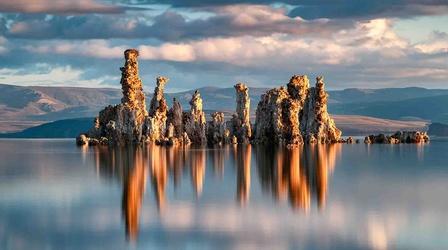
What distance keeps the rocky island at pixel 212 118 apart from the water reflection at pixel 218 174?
47.4 meters

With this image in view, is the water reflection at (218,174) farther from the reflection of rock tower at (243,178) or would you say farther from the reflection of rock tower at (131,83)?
the reflection of rock tower at (131,83)

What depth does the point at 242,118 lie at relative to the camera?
561 feet

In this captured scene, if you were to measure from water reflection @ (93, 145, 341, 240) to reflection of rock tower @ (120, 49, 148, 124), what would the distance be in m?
51.5

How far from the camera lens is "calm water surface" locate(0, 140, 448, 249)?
41375 mm

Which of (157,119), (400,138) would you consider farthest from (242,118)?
(400,138)

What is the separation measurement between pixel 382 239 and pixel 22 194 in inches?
1303

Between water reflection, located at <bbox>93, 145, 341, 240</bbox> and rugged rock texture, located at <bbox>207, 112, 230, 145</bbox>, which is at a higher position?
rugged rock texture, located at <bbox>207, 112, 230, 145</bbox>

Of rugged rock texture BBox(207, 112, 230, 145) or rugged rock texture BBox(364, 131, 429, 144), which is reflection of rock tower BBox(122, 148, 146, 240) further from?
rugged rock texture BBox(364, 131, 429, 144)

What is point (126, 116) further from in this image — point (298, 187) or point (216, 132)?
point (298, 187)

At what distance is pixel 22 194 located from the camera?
65.1 m

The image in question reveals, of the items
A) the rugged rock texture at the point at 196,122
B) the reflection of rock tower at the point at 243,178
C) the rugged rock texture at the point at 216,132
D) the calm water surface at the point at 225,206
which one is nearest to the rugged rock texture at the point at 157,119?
the rugged rock texture at the point at 196,122

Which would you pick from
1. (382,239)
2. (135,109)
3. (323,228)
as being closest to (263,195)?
(323,228)

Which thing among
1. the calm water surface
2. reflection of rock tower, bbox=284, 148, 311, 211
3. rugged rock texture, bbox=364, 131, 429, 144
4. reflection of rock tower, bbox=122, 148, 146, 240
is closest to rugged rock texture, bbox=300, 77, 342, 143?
rugged rock texture, bbox=364, 131, 429, 144

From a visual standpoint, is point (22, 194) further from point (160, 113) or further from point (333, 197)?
point (160, 113)
